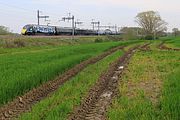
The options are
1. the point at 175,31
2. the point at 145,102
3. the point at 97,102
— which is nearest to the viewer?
the point at 145,102

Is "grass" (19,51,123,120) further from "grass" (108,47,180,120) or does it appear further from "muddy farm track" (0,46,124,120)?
"grass" (108,47,180,120)

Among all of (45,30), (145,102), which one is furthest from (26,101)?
(45,30)

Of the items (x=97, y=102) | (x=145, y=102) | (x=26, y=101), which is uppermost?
(x=145, y=102)

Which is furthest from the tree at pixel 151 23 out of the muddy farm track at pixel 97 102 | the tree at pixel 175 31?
the muddy farm track at pixel 97 102

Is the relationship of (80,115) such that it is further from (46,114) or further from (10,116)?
(10,116)


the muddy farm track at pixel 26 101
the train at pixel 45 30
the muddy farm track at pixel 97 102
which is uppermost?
the train at pixel 45 30

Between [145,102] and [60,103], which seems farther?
[60,103]

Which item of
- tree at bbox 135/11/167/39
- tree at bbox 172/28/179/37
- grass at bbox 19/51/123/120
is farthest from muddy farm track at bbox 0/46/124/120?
tree at bbox 172/28/179/37

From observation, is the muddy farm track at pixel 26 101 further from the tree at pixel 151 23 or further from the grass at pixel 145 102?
Result: the tree at pixel 151 23

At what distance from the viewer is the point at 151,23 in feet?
458

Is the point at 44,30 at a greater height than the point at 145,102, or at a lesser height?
greater

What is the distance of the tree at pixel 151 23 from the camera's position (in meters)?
139

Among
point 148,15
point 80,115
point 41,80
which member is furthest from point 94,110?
point 148,15

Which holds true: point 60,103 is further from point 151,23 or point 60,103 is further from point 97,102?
point 151,23
